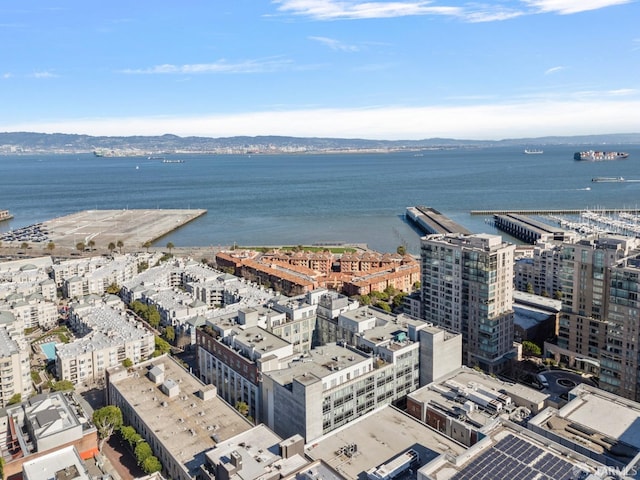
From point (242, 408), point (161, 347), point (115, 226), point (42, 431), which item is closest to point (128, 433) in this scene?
point (42, 431)

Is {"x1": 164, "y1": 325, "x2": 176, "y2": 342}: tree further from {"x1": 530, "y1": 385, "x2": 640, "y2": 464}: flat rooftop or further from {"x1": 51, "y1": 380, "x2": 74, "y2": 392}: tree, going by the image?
{"x1": 530, "y1": 385, "x2": 640, "y2": 464}: flat rooftop

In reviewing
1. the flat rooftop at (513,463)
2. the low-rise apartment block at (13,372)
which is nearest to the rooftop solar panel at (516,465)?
the flat rooftop at (513,463)

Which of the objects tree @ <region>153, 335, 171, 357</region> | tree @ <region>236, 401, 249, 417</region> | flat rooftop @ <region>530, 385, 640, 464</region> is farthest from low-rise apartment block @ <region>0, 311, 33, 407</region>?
flat rooftop @ <region>530, 385, 640, 464</region>

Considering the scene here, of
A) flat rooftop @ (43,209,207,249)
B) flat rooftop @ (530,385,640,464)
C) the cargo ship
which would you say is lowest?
flat rooftop @ (530,385,640,464)

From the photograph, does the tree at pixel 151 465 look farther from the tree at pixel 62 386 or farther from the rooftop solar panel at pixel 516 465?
the rooftop solar panel at pixel 516 465

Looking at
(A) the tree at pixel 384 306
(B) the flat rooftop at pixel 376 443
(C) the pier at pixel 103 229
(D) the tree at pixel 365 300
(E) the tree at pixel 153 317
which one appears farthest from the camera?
(C) the pier at pixel 103 229

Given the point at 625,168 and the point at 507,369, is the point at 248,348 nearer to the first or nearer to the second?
the point at 507,369
